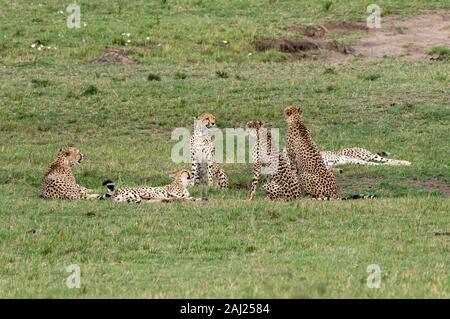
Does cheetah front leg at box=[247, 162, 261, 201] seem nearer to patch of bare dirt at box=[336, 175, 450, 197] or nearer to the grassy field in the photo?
the grassy field

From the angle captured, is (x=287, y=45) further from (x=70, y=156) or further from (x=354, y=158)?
(x=70, y=156)

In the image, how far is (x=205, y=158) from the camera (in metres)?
15.4

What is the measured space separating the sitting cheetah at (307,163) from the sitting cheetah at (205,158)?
3.54 feet

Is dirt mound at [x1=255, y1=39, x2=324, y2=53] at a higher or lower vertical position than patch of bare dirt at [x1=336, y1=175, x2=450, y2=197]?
A: higher

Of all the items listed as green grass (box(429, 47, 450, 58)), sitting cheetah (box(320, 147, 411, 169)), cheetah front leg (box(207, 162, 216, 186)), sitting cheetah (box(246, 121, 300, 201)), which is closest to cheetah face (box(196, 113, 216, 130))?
cheetah front leg (box(207, 162, 216, 186))

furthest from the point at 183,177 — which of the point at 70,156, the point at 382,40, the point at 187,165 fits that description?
the point at 382,40

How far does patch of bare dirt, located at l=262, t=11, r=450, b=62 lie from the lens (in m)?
25.2

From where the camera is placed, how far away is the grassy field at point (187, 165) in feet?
32.5

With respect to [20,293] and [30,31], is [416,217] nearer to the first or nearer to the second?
[20,293]

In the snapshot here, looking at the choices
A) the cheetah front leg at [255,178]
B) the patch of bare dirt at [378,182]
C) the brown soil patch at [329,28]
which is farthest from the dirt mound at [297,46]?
the cheetah front leg at [255,178]

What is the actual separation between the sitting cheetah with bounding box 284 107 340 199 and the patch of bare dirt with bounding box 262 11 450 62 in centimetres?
1060

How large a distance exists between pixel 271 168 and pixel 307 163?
1.37 ft

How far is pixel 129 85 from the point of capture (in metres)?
21.0

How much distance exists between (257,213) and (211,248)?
1.65 meters
